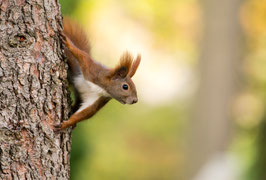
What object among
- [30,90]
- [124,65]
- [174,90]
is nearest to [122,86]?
[124,65]

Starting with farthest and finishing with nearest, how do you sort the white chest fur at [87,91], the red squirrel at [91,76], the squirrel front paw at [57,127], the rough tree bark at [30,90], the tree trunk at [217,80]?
the tree trunk at [217,80]
the white chest fur at [87,91]
the red squirrel at [91,76]
the squirrel front paw at [57,127]
the rough tree bark at [30,90]

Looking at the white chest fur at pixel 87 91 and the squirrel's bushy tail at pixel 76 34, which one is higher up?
the squirrel's bushy tail at pixel 76 34

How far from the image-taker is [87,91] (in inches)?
109

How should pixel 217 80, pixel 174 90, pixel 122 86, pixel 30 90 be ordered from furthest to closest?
pixel 174 90
pixel 217 80
pixel 122 86
pixel 30 90

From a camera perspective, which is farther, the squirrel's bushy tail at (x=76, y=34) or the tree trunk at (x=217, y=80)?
the tree trunk at (x=217, y=80)

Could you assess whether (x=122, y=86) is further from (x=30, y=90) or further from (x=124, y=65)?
(x=30, y=90)

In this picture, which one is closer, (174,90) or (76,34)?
(76,34)

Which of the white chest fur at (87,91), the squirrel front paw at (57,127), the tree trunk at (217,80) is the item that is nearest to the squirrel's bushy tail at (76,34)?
the white chest fur at (87,91)

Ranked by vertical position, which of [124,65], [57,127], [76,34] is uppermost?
[76,34]

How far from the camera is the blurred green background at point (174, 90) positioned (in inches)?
328

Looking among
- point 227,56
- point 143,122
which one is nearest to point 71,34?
point 227,56

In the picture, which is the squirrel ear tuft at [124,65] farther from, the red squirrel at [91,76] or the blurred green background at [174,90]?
the blurred green background at [174,90]

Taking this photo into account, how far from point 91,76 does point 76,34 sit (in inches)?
10.0

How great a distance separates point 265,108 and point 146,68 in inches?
319
